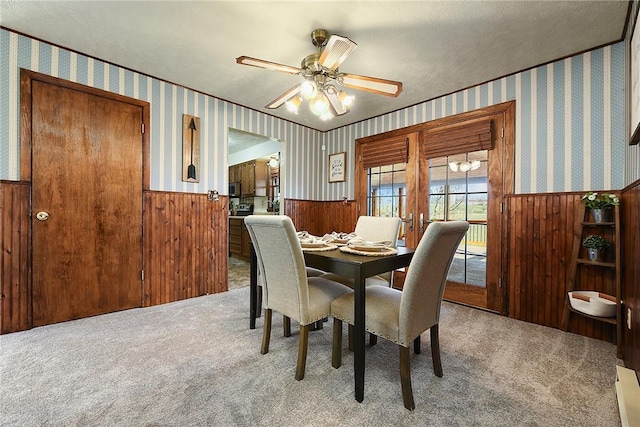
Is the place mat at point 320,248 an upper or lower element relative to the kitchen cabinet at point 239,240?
upper

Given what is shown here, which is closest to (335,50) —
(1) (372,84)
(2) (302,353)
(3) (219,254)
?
(1) (372,84)

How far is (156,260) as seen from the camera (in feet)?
9.82

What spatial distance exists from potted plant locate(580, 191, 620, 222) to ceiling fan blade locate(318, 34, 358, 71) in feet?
7.40

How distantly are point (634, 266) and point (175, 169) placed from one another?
12.9ft

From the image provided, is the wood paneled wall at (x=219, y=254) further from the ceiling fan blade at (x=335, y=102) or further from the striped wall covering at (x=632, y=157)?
the ceiling fan blade at (x=335, y=102)

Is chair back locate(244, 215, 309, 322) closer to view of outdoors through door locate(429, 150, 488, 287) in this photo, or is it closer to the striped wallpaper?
the striped wallpaper

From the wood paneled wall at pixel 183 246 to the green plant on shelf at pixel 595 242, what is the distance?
367 centimetres

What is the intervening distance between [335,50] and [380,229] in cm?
159

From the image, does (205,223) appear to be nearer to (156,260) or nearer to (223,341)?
(156,260)

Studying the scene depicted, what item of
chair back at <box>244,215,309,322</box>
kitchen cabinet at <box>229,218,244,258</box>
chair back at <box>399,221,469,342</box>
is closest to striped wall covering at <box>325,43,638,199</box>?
chair back at <box>399,221,469,342</box>

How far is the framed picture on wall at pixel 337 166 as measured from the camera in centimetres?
443

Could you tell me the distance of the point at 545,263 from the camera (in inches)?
100.0

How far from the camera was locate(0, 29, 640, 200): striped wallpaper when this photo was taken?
2236 millimetres

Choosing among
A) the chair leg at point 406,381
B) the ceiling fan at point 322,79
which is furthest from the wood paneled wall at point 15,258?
the chair leg at point 406,381
